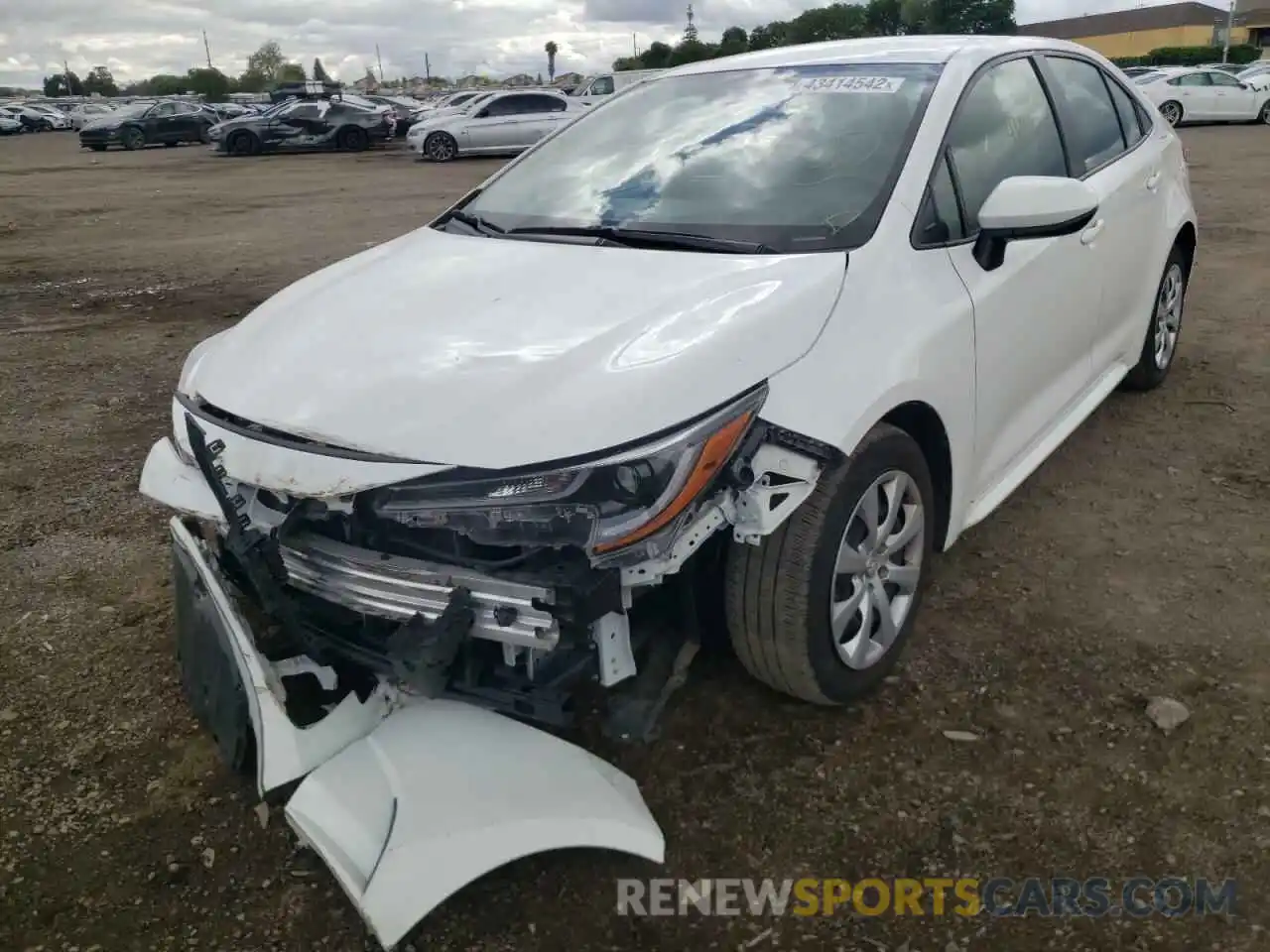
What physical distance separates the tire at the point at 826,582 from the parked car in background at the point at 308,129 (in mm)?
26758

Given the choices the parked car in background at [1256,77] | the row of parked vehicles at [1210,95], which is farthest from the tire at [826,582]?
the parked car in background at [1256,77]

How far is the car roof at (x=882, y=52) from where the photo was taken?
318cm

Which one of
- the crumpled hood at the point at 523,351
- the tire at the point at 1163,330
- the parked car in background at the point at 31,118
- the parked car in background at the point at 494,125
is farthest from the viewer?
the parked car in background at the point at 31,118

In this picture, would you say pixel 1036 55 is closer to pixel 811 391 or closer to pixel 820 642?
pixel 811 391

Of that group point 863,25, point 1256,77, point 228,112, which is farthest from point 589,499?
point 863,25

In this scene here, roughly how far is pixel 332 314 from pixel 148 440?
2718 millimetres

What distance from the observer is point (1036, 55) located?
142 inches

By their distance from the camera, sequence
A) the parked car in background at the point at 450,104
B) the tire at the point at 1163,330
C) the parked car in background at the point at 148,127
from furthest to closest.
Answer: the parked car in background at the point at 148,127
the parked car in background at the point at 450,104
the tire at the point at 1163,330

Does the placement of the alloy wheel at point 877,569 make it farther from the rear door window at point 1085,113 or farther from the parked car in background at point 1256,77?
the parked car in background at point 1256,77

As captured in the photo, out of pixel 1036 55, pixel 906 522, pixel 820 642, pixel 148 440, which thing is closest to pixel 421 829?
pixel 820 642

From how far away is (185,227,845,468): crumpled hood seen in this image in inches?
81.0

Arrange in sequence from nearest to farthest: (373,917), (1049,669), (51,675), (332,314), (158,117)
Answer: (373,917)
(332,314)
(1049,669)
(51,675)
(158,117)

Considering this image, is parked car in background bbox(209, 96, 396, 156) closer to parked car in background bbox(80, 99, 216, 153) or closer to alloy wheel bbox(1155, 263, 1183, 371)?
parked car in background bbox(80, 99, 216, 153)

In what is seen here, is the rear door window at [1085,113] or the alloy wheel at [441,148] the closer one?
the rear door window at [1085,113]
